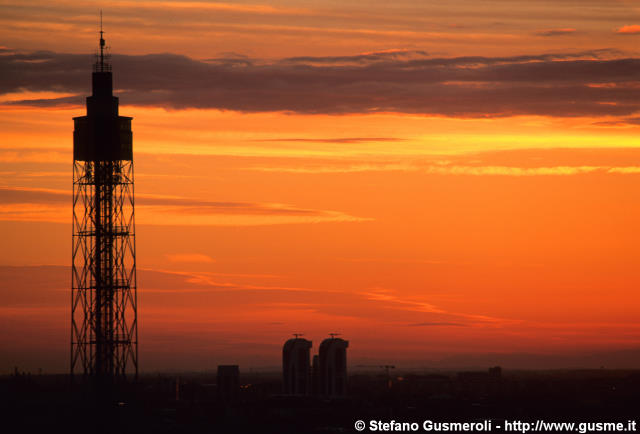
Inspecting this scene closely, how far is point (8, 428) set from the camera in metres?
86.3

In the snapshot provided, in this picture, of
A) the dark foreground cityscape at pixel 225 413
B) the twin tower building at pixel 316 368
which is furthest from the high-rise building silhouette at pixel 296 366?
the dark foreground cityscape at pixel 225 413

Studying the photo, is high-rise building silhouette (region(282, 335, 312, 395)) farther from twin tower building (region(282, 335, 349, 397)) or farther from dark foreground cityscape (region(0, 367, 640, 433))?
dark foreground cityscape (region(0, 367, 640, 433))

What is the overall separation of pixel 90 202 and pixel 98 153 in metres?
4.83

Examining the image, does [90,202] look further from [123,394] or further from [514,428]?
[514,428]

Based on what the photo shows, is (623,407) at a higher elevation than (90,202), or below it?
below

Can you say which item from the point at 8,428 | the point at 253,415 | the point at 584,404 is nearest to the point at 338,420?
the point at 253,415

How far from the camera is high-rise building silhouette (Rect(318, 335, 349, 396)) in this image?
19150 cm

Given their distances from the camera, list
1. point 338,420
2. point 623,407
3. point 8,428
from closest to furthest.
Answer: point 8,428
point 338,420
point 623,407

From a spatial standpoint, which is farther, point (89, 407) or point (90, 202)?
point (90, 202)

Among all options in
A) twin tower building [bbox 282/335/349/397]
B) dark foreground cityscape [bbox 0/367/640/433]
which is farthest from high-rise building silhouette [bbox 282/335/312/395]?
dark foreground cityscape [bbox 0/367/640/433]

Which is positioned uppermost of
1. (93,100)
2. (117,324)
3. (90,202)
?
(93,100)

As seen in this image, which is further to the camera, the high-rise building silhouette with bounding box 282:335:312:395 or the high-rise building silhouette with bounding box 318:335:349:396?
the high-rise building silhouette with bounding box 282:335:312:395

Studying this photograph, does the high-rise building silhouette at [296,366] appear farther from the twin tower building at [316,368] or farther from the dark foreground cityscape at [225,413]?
the dark foreground cityscape at [225,413]

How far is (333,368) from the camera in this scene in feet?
632
